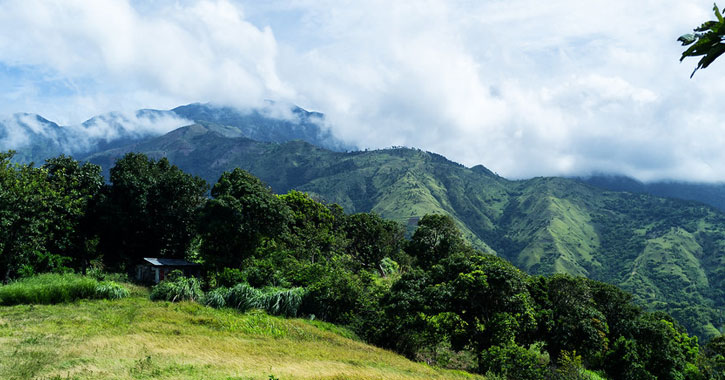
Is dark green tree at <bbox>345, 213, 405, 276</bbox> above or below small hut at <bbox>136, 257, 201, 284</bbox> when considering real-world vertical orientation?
above

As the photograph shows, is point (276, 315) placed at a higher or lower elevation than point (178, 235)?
lower

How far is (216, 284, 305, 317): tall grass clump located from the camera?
28.8 meters

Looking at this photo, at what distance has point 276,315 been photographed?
2922 cm

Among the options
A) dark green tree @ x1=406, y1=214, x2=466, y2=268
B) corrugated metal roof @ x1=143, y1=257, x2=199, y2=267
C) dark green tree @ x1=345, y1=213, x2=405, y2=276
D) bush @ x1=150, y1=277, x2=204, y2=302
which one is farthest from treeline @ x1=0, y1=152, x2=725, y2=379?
dark green tree @ x1=406, y1=214, x2=466, y2=268

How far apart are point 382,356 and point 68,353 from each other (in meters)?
14.6

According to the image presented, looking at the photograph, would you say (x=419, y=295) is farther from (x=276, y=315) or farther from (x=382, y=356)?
(x=276, y=315)

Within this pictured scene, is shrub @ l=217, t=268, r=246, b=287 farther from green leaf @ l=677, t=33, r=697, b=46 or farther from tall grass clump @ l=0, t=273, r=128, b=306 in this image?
green leaf @ l=677, t=33, r=697, b=46

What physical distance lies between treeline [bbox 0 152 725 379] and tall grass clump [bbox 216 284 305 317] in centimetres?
22

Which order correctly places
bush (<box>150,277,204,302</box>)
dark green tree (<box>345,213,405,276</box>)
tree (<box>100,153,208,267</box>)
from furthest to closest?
dark green tree (<box>345,213,405,276</box>) → tree (<box>100,153,208,267</box>) → bush (<box>150,277,204,302</box>)

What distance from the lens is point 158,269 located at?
35875 millimetres

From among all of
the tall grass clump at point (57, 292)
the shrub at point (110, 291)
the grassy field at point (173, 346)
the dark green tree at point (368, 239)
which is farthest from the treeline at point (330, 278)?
the dark green tree at point (368, 239)

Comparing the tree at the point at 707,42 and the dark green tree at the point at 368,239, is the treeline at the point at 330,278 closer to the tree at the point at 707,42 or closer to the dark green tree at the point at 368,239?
the dark green tree at the point at 368,239

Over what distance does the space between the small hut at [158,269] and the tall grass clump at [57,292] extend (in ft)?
21.2

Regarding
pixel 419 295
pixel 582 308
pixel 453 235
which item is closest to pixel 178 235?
pixel 419 295
